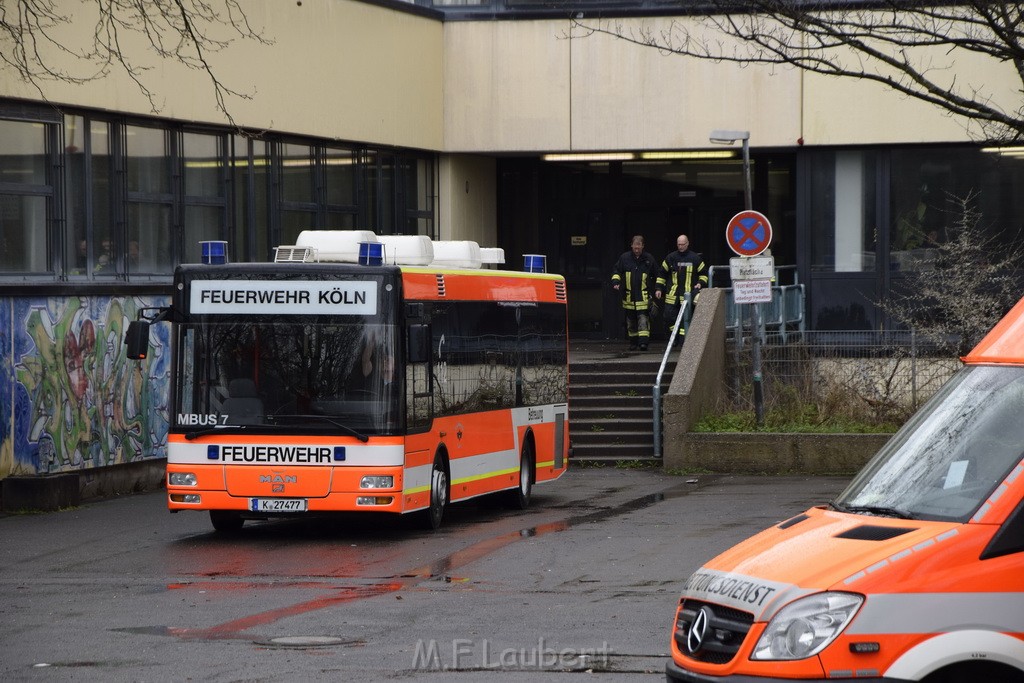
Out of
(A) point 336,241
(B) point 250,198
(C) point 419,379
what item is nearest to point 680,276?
(B) point 250,198

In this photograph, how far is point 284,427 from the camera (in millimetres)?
14891

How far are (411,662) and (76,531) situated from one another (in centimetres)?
852

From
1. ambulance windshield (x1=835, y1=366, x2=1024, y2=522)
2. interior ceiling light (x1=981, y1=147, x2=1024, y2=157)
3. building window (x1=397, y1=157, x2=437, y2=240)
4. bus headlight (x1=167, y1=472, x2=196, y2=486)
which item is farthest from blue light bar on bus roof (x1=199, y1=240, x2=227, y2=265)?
interior ceiling light (x1=981, y1=147, x2=1024, y2=157)

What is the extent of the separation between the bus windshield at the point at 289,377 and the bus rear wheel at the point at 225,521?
136 centimetres

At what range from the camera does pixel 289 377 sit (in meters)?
15.0

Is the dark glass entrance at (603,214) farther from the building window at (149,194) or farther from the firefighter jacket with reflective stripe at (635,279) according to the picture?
the building window at (149,194)

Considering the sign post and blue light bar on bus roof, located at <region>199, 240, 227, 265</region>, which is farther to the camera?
the sign post

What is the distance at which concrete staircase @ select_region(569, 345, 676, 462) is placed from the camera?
965 inches

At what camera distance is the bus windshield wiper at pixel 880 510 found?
6121mm

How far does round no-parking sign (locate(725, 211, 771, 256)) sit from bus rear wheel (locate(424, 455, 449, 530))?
7.79 meters

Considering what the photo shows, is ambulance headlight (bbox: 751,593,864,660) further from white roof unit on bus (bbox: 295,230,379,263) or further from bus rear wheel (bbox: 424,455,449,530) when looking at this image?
white roof unit on bus (bbox: 295,230,379,263)

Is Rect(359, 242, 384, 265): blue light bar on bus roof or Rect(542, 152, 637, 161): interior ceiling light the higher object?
Rect(542, 152, 637, 161): interior ceiling light

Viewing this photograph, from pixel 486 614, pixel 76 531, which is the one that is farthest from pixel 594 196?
pixel 486 614

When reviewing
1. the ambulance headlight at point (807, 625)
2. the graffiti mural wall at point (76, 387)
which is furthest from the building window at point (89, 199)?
the ambulance headlight at point (807, 625)
